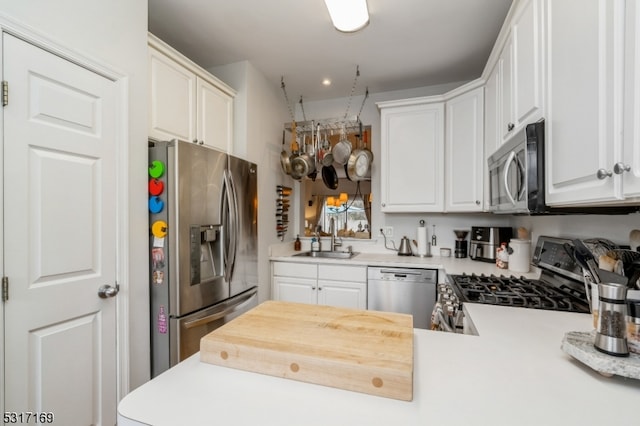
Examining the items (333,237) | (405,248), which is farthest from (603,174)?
(333,237)

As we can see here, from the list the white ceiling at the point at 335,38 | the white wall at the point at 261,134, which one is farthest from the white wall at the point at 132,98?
the white wall at the point at 261,134

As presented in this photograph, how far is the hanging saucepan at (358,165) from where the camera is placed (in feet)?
9.43

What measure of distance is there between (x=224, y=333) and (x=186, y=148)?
126 cm

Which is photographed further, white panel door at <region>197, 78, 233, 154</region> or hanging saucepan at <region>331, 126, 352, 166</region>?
hanging saucepan at <region>331, 126, 352, 166</region>

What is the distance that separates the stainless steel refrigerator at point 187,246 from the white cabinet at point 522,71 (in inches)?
69.4

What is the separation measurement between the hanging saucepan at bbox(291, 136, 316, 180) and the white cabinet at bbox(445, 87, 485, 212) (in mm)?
1309

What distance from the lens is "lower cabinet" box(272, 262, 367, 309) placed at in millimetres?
2566

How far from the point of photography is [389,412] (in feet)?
1.89

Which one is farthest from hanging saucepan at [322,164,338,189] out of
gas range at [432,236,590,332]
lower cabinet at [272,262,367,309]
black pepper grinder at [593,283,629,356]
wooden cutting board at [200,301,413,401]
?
black pepper grinder at [593,283,629,356]

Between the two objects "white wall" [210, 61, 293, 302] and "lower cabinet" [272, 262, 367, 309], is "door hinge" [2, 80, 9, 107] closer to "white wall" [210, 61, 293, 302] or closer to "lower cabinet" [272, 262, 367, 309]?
"white wall" [210, 61, 293, 302]

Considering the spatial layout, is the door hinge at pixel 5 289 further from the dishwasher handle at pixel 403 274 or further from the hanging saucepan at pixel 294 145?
the hanging saucepan at pixel 294 145

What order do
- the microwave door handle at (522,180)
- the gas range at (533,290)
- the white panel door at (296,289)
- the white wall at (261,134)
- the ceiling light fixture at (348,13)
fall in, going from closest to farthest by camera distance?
the microwave door handle at (522,180)
the gas range at (533,290)
the ceiling light fixture at (348,13)
the white wall at (261,134)
the white panel door at (296,289)

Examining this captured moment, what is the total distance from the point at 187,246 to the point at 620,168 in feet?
6.01

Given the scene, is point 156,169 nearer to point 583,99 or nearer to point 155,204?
point 155,204
